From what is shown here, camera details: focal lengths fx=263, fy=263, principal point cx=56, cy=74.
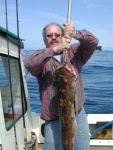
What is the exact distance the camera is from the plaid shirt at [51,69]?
10.2 feet

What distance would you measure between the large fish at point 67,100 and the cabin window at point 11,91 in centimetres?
91

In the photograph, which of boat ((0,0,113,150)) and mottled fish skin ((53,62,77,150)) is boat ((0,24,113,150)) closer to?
boat ((0,0,113,150))

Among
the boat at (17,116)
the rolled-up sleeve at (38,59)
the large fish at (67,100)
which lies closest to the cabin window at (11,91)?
the boat at (17,116)

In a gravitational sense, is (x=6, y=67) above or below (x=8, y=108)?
above

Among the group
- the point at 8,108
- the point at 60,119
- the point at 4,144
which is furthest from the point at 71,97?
the point at 8,108

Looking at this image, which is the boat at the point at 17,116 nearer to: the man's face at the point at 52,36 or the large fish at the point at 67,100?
the man's face at the point at 52,36

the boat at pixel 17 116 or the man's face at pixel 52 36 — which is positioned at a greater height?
the man's face at pixel 52 36

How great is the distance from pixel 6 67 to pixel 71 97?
1562 millimetres

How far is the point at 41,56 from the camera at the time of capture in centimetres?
305

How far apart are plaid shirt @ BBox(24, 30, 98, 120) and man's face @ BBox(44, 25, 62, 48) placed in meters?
0.21

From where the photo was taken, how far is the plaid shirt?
312 cm

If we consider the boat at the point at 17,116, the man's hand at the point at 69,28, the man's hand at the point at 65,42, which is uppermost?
the man's hand at the point at 69,28

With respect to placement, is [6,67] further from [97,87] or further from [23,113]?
[97,87]

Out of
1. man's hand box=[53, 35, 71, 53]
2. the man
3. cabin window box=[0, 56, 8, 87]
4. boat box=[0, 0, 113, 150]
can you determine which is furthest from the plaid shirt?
cabin window box=[0, 56, 8, 87]
